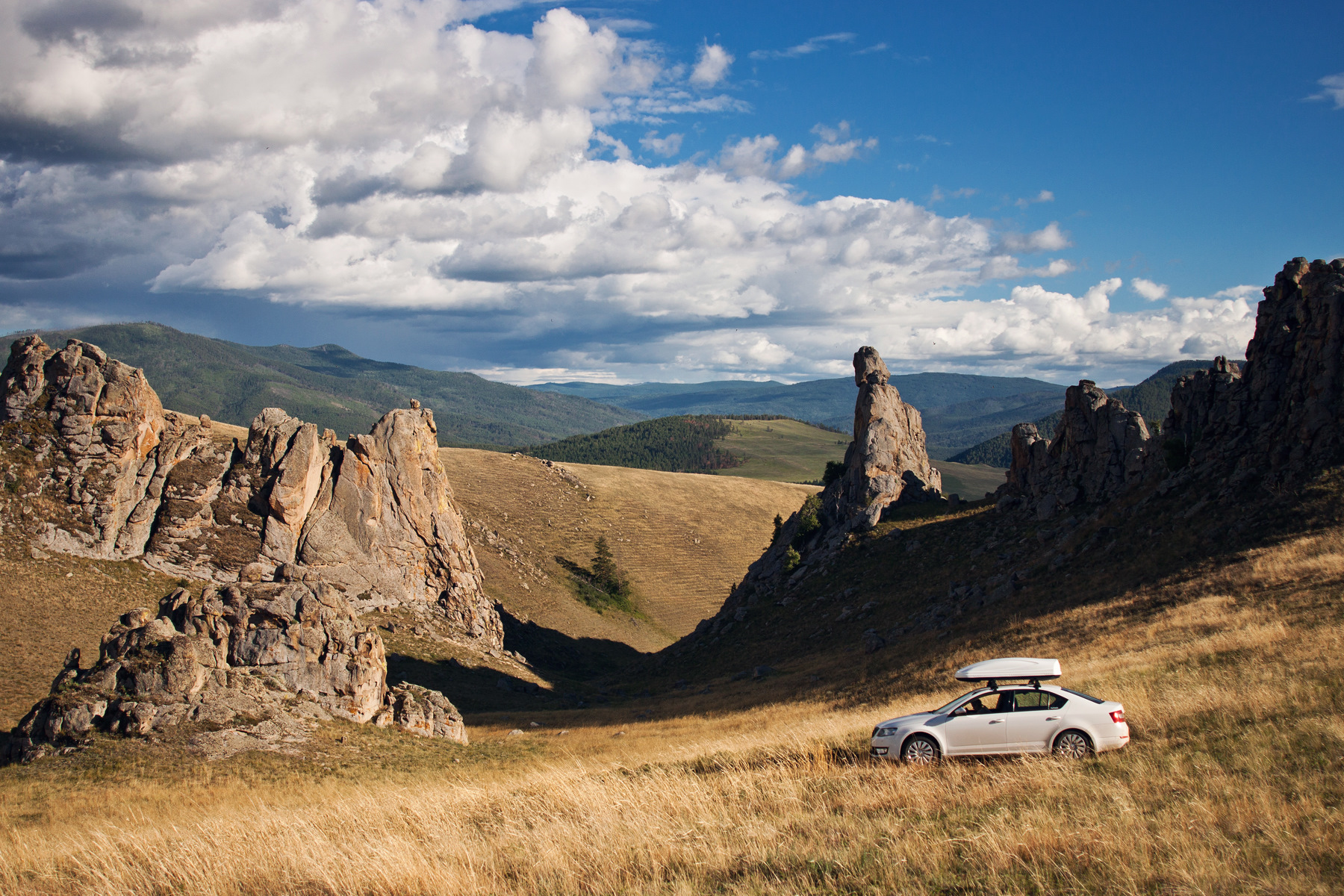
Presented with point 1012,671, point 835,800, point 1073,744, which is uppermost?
point 1012,671

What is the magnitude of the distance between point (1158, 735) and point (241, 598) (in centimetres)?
3498

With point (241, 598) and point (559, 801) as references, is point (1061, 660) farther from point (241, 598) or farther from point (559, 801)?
point (241, 598)

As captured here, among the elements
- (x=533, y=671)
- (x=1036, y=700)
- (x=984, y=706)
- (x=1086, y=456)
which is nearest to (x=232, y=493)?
(x=533, y=671)

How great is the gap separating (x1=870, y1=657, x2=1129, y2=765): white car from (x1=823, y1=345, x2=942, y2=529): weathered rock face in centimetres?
4854

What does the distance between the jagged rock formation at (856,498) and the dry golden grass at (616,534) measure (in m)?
21.3

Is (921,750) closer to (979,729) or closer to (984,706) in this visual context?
(979,729)

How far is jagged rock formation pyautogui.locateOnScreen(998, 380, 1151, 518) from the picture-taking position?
4916cm

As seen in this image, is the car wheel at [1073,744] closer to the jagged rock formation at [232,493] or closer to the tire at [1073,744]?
the tire at [1073,744]

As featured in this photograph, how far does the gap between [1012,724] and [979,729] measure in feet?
2.04

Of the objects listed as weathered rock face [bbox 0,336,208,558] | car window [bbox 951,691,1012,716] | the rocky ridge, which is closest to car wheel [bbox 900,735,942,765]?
car window [bbox 951,691,1012,716]

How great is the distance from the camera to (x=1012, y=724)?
567 inches

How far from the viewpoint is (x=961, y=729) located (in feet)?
48.1

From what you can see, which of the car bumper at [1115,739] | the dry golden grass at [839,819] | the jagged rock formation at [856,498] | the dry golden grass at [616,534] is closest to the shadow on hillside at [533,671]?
the dry golden grass at [616,534]

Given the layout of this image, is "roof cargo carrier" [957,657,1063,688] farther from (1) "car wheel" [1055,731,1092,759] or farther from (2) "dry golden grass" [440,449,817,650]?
(2) "dry golden grass" [440,449,817,650]
